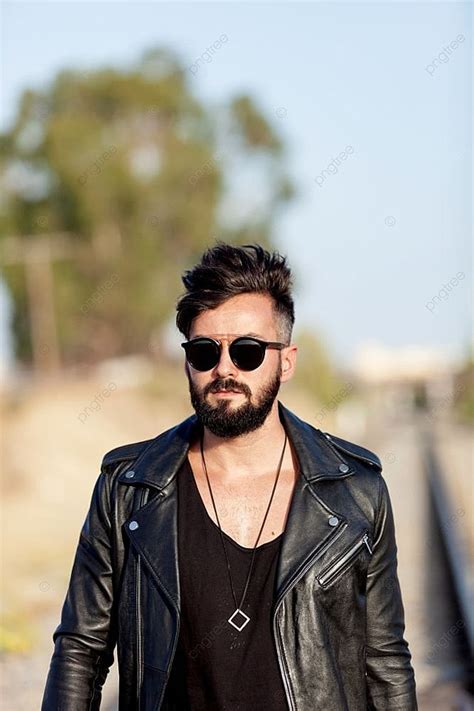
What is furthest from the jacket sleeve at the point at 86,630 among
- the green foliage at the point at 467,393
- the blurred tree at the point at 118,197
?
the green foliage at the point at 467,393

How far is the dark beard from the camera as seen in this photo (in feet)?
10.4

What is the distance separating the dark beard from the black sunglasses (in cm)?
5

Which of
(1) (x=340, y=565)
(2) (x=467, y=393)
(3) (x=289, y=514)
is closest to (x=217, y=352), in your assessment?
(3) (x=289, y=514)

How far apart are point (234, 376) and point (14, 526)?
56.6 feet

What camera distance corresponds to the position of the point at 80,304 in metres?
54.8

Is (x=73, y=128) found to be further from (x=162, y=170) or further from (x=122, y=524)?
(x=122, y=524)

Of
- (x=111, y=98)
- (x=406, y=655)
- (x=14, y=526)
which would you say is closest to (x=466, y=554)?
(x=14, y=526)

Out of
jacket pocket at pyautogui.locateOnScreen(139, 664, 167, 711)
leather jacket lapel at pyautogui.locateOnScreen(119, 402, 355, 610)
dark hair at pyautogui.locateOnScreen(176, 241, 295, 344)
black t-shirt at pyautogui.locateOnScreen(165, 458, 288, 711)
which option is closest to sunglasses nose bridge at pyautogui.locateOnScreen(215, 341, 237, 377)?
dark hair at pyautogui.locateOnScreen(176, 241, 295, 344)

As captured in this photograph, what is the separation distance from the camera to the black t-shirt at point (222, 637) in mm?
2947

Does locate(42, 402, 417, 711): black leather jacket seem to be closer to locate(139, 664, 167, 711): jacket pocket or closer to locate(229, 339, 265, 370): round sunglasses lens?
locate(139, 664, 167, 711): jacket pocket

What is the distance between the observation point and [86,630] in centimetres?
312

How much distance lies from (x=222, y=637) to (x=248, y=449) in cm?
57

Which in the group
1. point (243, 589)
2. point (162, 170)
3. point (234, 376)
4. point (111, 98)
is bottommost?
point (243, 589)

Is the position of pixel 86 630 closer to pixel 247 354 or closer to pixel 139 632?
pixel 139 632
